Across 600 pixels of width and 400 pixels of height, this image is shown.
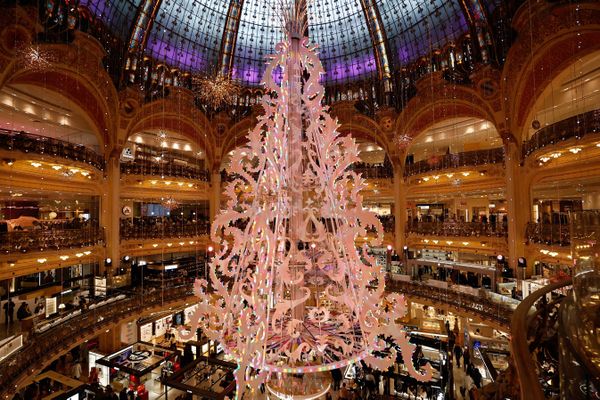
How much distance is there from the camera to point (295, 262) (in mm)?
3148

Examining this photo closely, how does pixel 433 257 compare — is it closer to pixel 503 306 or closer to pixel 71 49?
pixel 503 306

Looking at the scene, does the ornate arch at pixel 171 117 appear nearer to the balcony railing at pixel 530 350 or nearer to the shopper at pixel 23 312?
the shopper at pixel 23 312

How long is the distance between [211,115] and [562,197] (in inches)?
807

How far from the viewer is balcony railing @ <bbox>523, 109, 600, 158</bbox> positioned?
10422mm

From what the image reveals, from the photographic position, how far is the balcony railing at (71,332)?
784cm

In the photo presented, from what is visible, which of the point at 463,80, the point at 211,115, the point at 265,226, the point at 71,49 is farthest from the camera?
the point at 211,115

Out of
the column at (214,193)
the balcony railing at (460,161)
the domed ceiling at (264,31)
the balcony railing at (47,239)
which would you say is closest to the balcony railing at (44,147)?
the balcony railing at (47,239)

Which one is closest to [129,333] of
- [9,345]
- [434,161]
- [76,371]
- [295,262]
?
[76,371]

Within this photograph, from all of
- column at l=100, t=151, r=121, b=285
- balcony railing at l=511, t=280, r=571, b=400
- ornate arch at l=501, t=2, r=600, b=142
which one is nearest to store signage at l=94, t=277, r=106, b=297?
column at l=100, t=151, r=121, b=285

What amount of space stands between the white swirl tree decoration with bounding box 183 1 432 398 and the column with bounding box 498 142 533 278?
46.9ft

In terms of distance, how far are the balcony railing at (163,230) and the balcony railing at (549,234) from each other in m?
16.9

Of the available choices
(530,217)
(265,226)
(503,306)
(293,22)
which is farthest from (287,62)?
(530,217)

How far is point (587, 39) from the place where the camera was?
37.6ft

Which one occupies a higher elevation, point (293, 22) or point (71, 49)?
point (71, 49)
